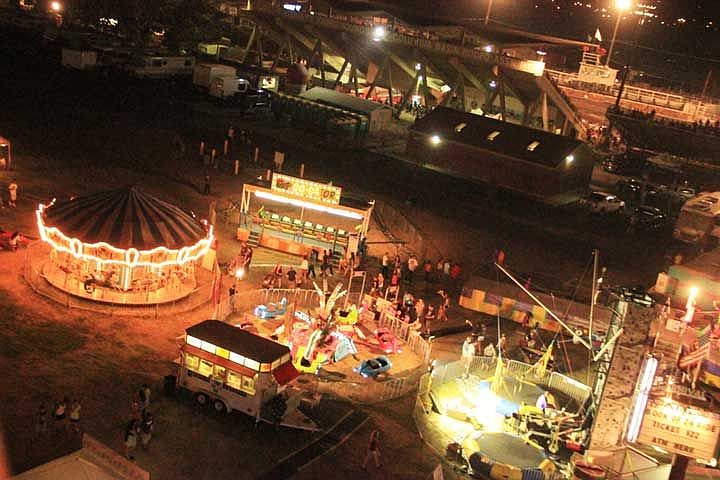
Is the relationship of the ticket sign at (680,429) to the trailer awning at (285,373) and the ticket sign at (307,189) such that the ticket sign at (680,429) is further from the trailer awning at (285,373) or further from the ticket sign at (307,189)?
the ticket sign at (307,189)

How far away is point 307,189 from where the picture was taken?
40000 millimetres

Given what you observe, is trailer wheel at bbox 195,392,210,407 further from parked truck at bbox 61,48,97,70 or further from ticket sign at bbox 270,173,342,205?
parked truck at bbox 61,48,97,70

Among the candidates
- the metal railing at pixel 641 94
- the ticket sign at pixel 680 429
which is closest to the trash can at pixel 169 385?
the ticket sign at pixel 680 429

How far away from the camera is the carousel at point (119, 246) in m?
30.5

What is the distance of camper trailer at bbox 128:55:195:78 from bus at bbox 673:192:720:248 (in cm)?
4444

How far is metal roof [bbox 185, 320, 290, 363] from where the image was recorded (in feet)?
82.2

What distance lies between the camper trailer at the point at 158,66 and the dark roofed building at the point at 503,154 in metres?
25.5

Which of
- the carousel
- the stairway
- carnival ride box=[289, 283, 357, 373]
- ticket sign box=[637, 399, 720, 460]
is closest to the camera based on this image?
ticket sign box=[637, 399, 720, 460]

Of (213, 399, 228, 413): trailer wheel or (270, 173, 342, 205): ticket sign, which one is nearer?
(213, 399, 228, 413): trailer wheel

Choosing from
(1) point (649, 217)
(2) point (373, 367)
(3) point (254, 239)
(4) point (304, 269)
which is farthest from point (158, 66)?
(2) point (373, 367)

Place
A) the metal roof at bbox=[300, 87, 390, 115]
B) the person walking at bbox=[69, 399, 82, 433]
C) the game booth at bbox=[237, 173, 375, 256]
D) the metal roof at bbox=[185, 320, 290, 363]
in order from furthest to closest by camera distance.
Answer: the metal roof at bbox=[300, 87, 390, 115] → the game booth at bbox=[237, 173, 375, 256] → the metal roof at bbox=[185, 320, 290, 363] → the person walking at bbox=[69, 399, 82, 433]

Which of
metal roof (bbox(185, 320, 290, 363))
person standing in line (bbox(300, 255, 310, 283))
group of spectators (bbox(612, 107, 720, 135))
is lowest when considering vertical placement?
person standing in line (bbox(300, 255, 310, 283))

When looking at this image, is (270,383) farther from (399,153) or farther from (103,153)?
(399,153)

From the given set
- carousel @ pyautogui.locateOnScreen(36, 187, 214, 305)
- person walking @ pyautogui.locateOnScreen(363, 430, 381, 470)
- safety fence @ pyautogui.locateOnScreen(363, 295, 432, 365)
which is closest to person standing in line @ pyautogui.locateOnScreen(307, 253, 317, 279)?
safety fence @ pyautogui.locateOnScreen(363, 295, 432, 365)
